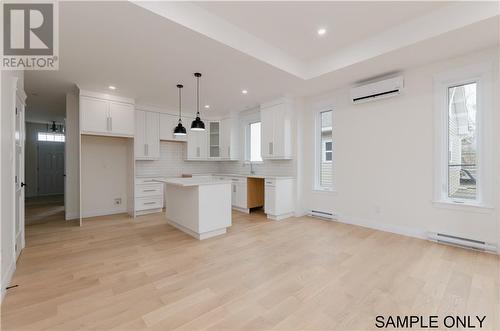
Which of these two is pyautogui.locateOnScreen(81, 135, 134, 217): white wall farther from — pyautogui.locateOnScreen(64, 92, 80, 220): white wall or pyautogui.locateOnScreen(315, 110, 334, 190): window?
pyautogui.locateOnScreen(315, 110, 334, 190): window

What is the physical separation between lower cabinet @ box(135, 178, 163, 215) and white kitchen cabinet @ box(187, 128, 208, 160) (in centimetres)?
138

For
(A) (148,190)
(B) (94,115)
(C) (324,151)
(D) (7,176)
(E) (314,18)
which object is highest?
(E) (314,18)

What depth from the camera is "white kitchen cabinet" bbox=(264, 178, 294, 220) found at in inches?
188

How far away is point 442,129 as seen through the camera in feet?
10.8

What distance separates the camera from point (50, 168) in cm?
871

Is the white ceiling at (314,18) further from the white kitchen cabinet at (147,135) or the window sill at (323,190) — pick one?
the white kitchen cabinet at (147,135)

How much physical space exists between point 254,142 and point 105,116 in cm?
361

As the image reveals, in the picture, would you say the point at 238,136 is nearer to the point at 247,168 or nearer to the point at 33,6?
the point at 247,168

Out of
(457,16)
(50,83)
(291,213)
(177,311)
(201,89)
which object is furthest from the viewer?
(291,213)

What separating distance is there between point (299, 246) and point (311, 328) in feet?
5.37

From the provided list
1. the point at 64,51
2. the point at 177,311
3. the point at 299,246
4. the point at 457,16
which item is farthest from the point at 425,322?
the point at 64,51

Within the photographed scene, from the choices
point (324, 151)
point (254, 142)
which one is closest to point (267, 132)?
point (254, 142)

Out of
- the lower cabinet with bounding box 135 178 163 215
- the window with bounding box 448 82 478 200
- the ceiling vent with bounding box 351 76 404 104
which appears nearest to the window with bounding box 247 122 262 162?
the lower cabinet with bounding box 135 178 163 215

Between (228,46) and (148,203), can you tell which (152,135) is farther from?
(228,46)
